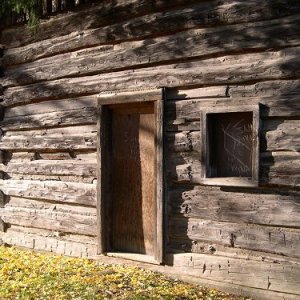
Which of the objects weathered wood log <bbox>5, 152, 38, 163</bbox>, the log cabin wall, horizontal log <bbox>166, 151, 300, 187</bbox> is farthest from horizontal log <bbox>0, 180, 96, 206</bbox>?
horizontal log <bbox>166, 151, 300, 187</bbox>

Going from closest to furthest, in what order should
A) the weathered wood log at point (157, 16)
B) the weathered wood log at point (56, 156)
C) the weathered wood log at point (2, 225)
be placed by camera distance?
the weathered wood log at point (157, 16), the weathered wood log at point (56, 156), the weathered wood log at point (2, 225)

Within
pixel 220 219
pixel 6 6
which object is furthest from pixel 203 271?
pixel 6 6

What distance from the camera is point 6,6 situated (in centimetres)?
796

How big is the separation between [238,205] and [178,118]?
1.31 meters

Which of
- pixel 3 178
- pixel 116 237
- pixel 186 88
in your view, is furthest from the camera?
pixel 3 178

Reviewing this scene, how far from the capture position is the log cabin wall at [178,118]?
218 inches

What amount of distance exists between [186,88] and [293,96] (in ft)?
4.50

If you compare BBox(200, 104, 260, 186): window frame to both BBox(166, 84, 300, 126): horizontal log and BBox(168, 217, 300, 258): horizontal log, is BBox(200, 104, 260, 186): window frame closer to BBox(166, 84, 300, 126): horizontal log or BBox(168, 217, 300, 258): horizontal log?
BBox(166, 84, 300, 126): horizontal log

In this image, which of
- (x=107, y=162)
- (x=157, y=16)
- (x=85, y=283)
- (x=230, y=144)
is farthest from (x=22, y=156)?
(x=230, y=144)

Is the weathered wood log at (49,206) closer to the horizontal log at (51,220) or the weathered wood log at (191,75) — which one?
the horizontal log at (51,220)

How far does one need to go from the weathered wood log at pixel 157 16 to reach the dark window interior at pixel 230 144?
113 cm

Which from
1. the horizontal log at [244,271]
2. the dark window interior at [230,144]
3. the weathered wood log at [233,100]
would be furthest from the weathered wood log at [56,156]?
the dark window interior at [230,144]

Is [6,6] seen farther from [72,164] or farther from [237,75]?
[237,75]

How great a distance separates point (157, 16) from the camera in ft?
21.2
